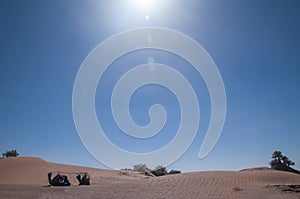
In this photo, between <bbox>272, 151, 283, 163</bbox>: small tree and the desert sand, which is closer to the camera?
the desert sand

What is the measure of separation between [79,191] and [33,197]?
9.64 feet

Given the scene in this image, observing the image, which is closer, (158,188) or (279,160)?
(158,188)

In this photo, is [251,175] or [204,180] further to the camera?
[251,175]

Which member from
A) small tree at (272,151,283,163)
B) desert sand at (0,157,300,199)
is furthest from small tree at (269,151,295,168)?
desert sand at (0,157,300,199)

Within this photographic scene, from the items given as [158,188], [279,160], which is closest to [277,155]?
[279,160]

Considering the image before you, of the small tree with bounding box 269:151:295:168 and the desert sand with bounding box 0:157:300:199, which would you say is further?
the small tree with bounding box 269:151:295:168

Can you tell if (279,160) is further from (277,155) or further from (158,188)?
(158,188)

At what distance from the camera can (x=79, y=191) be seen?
16.2m

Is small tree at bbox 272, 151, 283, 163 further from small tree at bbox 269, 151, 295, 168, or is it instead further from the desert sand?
the desert sand

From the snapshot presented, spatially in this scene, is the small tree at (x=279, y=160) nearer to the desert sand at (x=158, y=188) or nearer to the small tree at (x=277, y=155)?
the small tree at (x=277, y=155)

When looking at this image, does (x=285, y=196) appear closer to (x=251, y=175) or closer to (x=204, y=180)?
(x=204, y=180)

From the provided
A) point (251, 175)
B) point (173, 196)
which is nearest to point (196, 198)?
point (173, 196)

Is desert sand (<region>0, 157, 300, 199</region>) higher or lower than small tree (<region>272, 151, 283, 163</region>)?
lower

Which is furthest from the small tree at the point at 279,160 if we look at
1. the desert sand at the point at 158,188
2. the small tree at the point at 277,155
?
the desert sand at the point at 158,188
